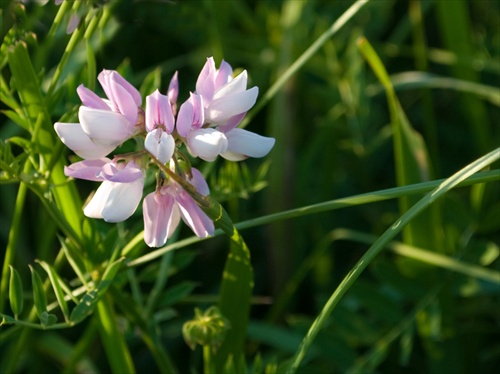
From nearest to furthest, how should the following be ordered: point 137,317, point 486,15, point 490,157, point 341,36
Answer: point 490,157, point 137,317, point 341,36, point 486,15

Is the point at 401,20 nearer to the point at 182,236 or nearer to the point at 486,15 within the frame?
the point at 486,15

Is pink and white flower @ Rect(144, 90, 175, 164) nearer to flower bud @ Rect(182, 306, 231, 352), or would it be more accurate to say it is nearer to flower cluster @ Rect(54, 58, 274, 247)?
flower cluster @ Rect(54, 58, 274, 247)

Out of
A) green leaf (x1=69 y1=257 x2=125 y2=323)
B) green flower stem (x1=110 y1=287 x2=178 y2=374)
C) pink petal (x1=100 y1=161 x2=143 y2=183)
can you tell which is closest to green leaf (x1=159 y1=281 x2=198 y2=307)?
green flower stem (x1=110 y1=287 x2=178 y2=374)

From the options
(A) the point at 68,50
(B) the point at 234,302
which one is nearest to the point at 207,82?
(A) the point at 68,50

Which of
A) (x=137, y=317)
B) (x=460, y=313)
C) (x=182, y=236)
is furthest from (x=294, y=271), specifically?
(x=137, y=317)

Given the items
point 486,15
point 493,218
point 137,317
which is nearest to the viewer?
point 137,317

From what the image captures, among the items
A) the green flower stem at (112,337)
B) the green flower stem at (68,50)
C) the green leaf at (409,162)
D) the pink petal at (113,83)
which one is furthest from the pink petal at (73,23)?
the green leaf at (409,162)

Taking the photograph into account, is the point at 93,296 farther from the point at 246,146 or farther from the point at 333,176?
the point at 333,176
